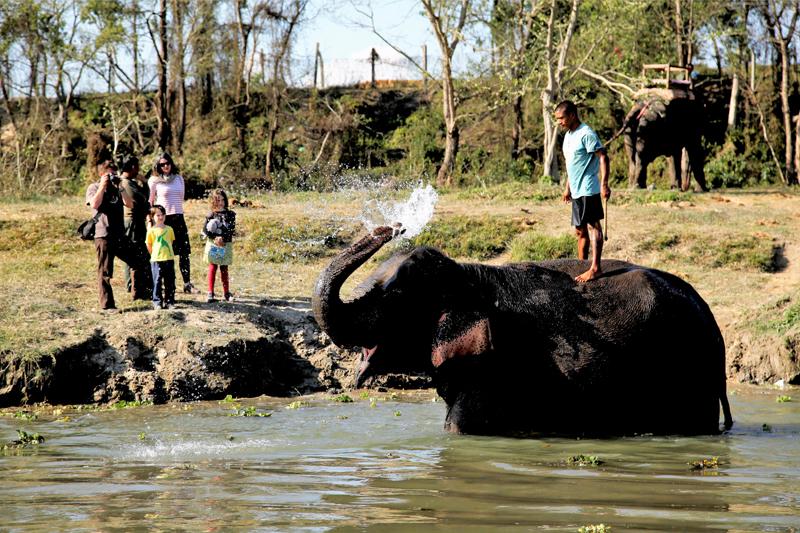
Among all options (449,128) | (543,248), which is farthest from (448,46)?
(543,248)

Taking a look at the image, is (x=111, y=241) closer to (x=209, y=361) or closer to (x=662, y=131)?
(x=209, y=361)

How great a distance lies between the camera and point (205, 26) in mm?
32906

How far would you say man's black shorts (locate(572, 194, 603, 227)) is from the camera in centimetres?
1023

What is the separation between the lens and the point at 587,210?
33.7 ft

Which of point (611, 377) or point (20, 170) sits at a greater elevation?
point (20, 170)

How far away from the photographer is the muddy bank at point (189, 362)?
39.9 ft

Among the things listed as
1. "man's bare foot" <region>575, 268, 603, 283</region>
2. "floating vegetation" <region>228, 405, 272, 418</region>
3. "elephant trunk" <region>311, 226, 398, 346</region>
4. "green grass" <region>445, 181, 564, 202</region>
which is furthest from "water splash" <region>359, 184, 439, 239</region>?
"elephant trunk" <region>311, 226, 398, 346</region>

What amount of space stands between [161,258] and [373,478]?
20.8ft

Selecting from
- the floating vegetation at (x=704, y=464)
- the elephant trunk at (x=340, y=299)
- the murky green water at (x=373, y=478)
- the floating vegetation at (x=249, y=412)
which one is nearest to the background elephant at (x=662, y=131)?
the murky green water at (x=373, y=478)

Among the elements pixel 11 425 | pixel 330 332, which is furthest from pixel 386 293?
pixel 11 425

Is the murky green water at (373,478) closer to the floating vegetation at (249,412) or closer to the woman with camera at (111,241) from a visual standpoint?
the floating vegetation at (249,412)

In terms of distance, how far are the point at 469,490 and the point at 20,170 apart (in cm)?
2455

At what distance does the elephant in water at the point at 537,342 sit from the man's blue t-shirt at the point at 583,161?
1.13m

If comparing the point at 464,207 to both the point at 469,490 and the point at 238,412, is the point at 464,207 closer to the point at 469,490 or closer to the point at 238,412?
the point at 238,412
